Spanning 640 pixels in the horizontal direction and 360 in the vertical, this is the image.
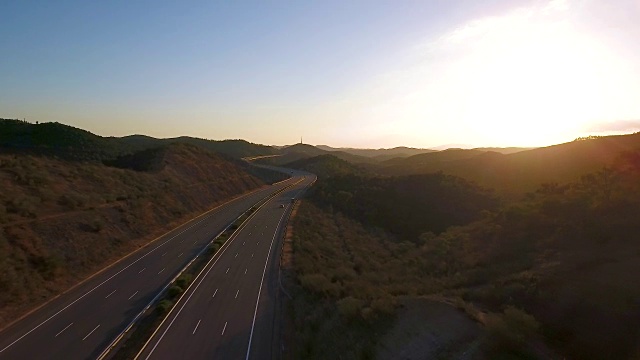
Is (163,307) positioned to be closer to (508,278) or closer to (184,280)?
(184,280)

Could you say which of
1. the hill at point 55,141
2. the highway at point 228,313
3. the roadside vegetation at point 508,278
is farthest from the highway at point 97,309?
the hill at point 55,141

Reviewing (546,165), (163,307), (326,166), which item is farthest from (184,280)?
(326,166)

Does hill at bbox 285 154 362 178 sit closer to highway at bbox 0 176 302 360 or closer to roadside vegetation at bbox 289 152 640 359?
roadside vegetation at bbox 289 152 640 359

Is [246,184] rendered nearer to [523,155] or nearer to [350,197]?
[350,197]

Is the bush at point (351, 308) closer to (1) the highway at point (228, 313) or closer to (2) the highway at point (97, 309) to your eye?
(1) the highway at point (228, 313)

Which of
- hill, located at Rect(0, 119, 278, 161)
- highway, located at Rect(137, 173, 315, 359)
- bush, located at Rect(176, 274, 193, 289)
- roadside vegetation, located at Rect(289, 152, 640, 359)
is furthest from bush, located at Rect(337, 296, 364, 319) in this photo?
hill, located at Rect(0, 119, 278, 161)

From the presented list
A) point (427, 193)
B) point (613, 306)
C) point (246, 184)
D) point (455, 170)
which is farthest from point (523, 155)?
point (613, 306)
